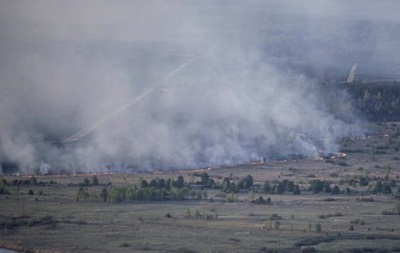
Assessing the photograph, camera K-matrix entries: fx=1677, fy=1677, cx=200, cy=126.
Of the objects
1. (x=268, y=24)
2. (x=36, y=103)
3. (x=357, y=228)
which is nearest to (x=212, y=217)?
(x=357, y=228)

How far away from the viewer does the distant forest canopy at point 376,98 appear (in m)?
66.3

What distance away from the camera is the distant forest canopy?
66.3 m

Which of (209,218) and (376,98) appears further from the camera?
(376,98)

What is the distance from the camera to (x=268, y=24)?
8194 cm

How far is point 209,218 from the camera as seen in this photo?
140 feet

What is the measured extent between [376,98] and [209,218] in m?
26.6

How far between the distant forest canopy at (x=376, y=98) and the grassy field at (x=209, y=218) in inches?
513

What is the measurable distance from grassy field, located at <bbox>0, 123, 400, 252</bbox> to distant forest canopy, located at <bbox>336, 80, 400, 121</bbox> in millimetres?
13039

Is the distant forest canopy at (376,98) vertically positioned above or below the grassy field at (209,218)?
above

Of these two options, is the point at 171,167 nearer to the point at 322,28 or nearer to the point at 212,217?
the point at 212,217

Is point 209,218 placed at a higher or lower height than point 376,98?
lower

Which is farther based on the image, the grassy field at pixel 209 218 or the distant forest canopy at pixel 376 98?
the distant forest canopy at pixel 376 98

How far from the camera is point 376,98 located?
68.1 m

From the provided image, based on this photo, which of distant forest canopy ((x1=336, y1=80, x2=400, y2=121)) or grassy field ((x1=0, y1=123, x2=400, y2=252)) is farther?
distant forest canopy ((x1=336, y1=80, x2=400, y2=121))
